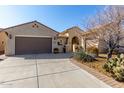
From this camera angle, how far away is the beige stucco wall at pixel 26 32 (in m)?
17.1

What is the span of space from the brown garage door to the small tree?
914 cm

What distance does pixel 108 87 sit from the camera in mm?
5320

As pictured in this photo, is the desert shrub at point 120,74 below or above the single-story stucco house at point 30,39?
below

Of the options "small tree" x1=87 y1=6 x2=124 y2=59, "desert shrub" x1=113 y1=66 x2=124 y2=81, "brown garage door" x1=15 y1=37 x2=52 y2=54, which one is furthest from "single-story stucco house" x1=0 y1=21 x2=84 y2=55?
"desert shrub" x1=113 y1=66 x2=124 y2=81

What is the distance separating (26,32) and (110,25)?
452 inches

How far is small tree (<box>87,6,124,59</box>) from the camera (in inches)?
372

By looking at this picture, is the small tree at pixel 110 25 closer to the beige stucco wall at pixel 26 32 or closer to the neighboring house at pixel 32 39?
the neighboring house at pixel 32 39

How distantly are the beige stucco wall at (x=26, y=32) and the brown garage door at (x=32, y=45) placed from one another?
0.50 meters

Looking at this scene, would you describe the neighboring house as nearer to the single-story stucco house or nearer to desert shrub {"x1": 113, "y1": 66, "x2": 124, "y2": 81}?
the single-story stucco house

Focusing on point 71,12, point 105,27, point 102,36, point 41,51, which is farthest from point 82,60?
point 41,51

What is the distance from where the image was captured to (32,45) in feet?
60.7

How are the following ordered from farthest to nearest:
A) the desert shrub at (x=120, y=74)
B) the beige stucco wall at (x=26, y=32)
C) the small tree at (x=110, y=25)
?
the beige stucco wall at (x=26, y=32) < the small tree at (x=110, y=25) < the desert shrub at (x=120, y=74)

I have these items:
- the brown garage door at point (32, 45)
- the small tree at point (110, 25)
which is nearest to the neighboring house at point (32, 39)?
the brown garage door at point (32, 45)
